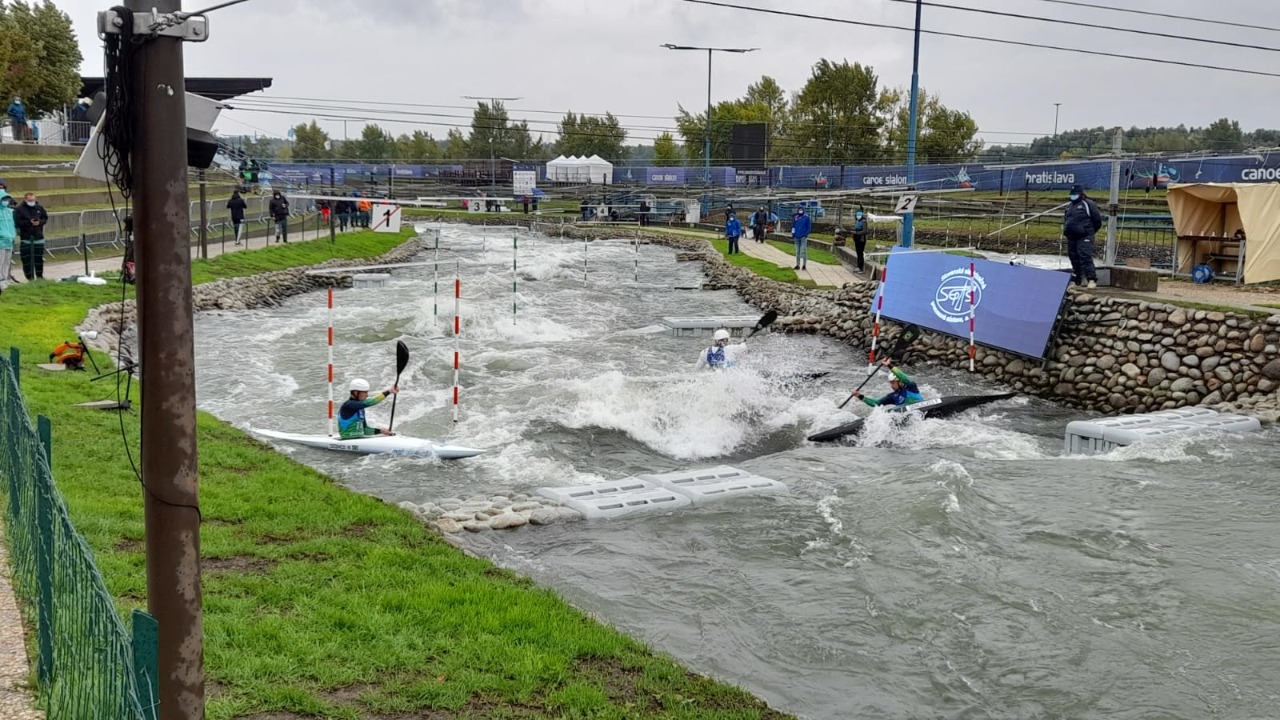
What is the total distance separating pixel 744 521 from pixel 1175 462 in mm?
6377

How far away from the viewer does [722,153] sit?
285ft

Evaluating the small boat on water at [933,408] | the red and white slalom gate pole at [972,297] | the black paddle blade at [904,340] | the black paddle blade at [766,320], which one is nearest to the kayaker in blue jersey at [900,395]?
the small boat on water at [933,408]

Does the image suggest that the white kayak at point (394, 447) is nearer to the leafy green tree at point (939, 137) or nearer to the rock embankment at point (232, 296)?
the rock embankment at point (232, 296)

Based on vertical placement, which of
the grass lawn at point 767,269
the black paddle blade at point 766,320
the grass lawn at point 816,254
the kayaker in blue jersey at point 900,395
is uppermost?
the grass lawn at point 816,254

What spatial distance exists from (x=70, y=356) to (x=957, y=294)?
55.3 ft

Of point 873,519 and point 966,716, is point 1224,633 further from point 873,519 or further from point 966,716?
point 873,519

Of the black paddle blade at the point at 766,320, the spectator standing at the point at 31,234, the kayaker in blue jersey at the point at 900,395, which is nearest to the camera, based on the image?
the kayaker in blue jersey at the point at 900,395

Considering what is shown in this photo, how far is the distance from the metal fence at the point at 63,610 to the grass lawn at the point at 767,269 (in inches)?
994

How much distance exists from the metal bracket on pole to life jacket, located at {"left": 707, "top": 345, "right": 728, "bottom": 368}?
15685 millimetres

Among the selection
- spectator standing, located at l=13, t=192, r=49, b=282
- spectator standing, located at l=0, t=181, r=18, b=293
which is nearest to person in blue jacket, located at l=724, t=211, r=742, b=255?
spectator standing, located at l=13, t=192, r=49, b=282

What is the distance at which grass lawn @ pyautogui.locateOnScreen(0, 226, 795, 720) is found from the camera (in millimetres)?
6652

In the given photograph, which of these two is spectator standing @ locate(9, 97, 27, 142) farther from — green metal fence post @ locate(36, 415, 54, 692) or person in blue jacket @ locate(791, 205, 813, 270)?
green metal fence post @ locate(36, 415, 54, 692)

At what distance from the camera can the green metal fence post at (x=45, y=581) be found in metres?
5.72

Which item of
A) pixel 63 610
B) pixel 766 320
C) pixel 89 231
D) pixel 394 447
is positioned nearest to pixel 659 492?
pixel 394 447
